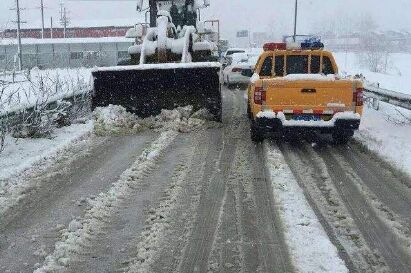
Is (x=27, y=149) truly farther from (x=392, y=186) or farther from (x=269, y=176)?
(x=392, y=186)

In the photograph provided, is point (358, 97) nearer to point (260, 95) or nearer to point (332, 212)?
point (260, 95)

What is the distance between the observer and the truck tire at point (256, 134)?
8.34 metres

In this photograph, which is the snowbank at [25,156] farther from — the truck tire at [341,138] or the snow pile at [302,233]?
the truck tire at [341,138]

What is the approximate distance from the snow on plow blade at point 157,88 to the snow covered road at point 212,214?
2627mm

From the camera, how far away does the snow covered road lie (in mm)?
3945

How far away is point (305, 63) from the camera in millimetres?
9281

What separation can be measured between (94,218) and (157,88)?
580 centimetres

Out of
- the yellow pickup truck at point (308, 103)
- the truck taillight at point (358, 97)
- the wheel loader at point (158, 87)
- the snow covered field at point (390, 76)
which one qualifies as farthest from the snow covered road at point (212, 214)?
the snow covered field at point (390, 76)

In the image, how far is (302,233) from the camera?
4438 mm

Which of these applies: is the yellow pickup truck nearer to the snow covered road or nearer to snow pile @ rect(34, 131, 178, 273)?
the snow covered road

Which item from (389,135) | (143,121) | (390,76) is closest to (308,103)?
(389,135)

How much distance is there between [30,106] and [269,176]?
4978 mm

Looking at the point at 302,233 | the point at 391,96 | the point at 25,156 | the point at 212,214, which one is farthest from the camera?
the point at 391,96

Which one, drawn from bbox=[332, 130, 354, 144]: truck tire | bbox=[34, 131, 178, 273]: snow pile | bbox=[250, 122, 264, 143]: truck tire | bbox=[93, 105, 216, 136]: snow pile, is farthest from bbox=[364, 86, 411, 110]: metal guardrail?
bbox=[34, 131, 178, 273]: snow pile
